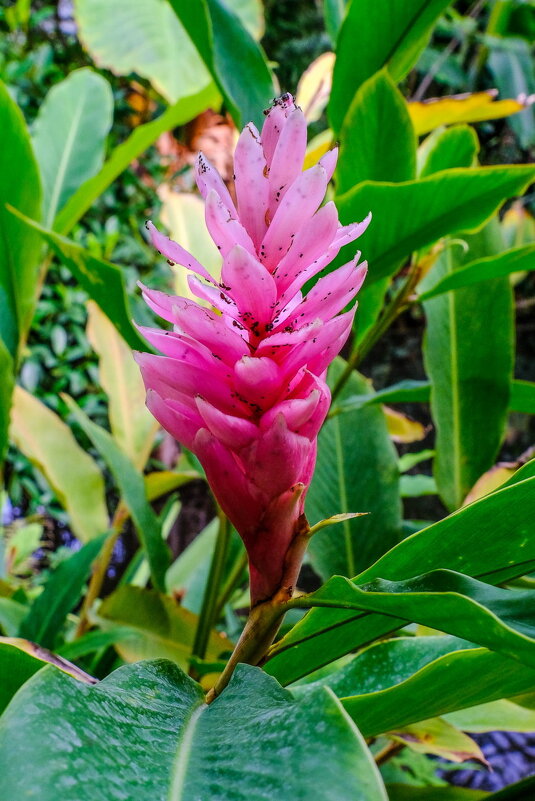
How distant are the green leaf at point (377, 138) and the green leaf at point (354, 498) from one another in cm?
29

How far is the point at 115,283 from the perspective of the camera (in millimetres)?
525

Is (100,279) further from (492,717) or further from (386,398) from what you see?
(492,717)

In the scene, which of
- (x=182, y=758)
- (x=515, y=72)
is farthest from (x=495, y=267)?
(x=515, y=72)

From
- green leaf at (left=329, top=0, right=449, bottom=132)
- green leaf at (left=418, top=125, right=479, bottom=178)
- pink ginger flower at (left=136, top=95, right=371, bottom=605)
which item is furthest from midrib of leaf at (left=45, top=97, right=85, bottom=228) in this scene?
pink ginger flower at (left=136, top=95, right=371, bottom=605)

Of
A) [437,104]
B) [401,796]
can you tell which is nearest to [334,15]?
[437,104]

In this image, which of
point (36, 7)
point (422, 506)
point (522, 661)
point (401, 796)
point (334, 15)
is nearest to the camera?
point (522, 661)

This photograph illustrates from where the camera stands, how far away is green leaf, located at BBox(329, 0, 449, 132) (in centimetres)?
58

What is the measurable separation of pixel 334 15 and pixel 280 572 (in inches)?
28.5

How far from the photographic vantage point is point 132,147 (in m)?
0.78

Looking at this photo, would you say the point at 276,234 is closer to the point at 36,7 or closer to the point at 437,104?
the point at 437,104

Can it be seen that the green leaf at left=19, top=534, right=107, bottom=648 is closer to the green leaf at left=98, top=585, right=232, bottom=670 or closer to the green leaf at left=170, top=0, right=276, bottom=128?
the green leaf at left=98, top=585, right=232, bottom=670

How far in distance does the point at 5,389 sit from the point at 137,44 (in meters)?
2.20

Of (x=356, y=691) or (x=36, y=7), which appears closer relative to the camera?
(x=356, y=691)

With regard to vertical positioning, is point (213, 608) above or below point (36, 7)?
below
